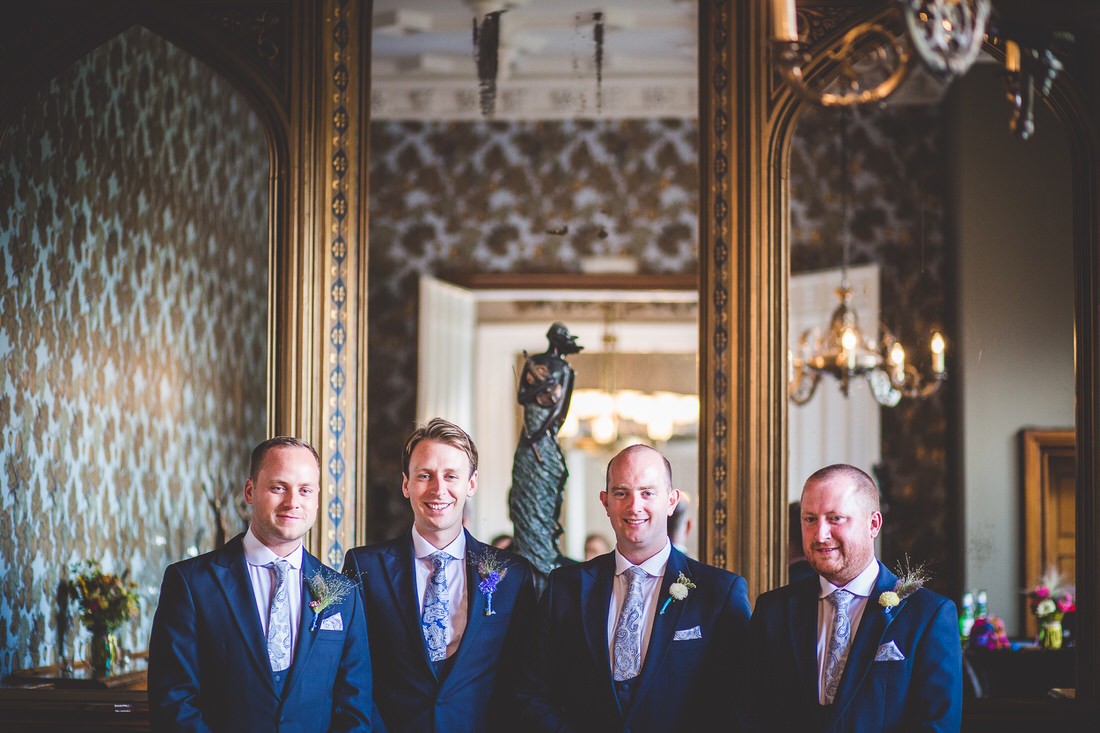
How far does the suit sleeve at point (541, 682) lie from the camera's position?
3.11 meters

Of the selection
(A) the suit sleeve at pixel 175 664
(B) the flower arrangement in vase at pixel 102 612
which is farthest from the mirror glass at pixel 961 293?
(B) the flower arrangement in vase at pixel 102 612

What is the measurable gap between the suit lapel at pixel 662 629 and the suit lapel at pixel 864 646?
475 millimetres

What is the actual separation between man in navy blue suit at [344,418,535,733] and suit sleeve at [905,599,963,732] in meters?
1.11

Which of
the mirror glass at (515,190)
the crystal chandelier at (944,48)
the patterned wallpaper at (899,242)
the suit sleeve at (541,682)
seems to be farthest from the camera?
the mirror glass at (515,190)

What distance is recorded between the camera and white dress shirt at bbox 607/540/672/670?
10.3ft

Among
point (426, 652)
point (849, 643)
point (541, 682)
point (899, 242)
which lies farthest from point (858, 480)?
point (899, 242)

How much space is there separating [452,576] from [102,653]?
250 cm

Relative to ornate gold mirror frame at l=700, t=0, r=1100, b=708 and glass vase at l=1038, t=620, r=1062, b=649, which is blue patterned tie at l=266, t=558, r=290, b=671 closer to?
ornate gold mirror frame at l=700, t=0, r=1100, b=708

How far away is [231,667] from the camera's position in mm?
2963

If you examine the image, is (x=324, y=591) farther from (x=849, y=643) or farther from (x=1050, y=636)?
(x=1050, y=636)

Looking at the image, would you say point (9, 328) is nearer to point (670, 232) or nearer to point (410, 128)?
point (410, 128)

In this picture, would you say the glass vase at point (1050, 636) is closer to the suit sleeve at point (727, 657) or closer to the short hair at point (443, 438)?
the suit sleeve at point (727, 657)

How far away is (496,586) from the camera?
10.8 feet

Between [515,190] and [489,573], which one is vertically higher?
[515,190]
